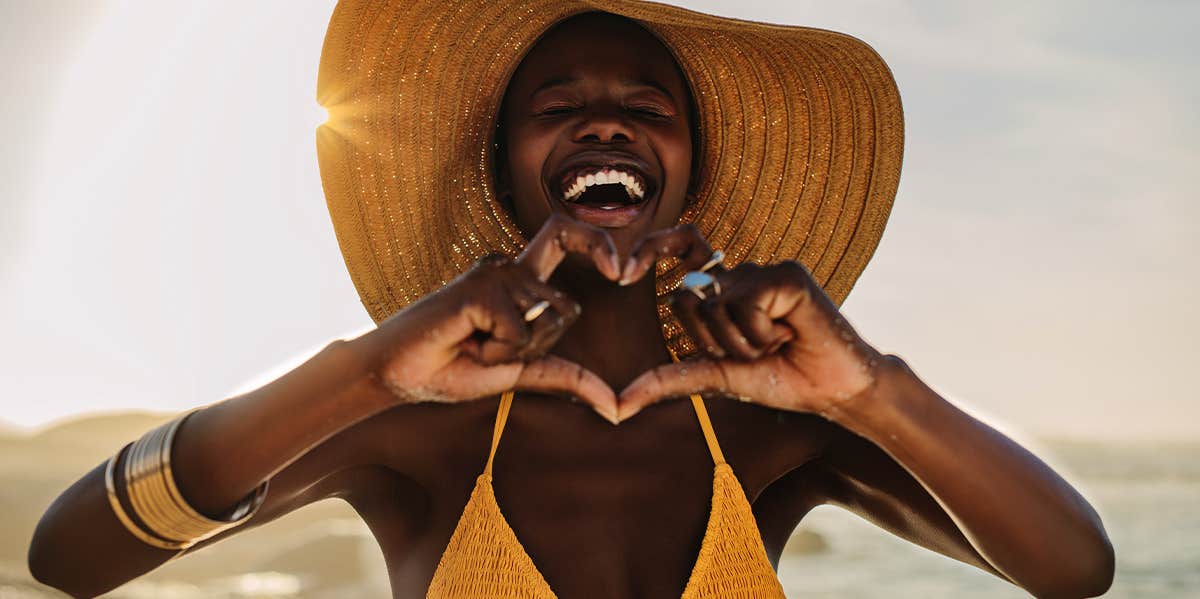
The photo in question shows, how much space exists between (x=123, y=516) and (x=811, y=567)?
12.7m

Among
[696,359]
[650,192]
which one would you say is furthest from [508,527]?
[650,192]

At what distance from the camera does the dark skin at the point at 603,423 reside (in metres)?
1.68

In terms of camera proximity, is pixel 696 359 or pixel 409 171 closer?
pixel 696 359

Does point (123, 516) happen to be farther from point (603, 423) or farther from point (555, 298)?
point (603, 423)

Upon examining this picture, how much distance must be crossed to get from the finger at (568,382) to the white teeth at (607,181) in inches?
27.8

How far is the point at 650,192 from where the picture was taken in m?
2.43

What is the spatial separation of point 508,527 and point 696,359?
2.18ft

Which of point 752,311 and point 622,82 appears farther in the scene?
point 622,82

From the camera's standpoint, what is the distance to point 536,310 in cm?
161

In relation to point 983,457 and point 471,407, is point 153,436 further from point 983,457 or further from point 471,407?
point 983,457

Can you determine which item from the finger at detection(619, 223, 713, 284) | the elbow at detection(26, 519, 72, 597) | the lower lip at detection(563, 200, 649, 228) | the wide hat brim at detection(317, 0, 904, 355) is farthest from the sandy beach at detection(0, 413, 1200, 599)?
the finger at detection(619, 223, 713, 284)

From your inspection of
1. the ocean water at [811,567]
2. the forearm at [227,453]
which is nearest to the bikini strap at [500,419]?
the forearm at [227,453]

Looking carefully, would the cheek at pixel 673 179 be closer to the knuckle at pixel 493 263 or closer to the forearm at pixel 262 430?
the knuckle at pixel 493 263

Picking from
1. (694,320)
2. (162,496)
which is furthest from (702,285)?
(162,496)
